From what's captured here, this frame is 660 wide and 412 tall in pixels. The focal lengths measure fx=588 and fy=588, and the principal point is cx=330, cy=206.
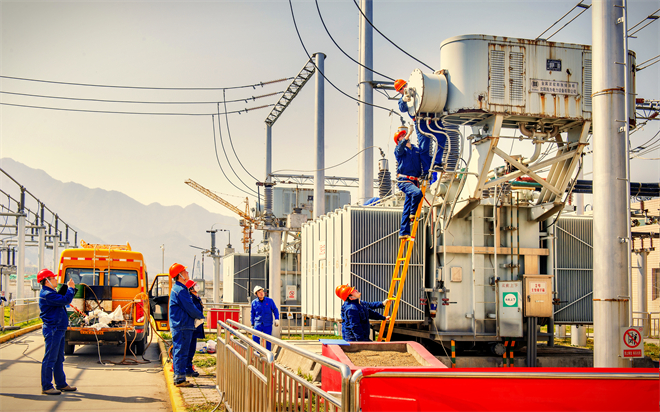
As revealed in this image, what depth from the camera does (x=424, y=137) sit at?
517 inches

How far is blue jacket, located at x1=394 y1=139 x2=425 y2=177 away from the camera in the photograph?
43.7 ft

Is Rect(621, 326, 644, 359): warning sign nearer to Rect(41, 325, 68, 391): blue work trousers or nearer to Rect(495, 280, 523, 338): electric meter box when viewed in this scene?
Rect(495, 280, 523, 338): electric meter box

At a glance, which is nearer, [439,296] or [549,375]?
[549,375]

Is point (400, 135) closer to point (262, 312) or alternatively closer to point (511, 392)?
point (262, 312)

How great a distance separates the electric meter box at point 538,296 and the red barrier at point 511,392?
7.66 metres

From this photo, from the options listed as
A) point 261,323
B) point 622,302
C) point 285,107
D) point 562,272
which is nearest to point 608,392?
point 622,302

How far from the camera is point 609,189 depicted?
8711 mm

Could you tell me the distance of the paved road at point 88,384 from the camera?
934 centimetres

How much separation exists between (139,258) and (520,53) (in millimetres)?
11122

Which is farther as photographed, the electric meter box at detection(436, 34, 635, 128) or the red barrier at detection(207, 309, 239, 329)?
the red barrier at detection(207, 309, 239, 329)

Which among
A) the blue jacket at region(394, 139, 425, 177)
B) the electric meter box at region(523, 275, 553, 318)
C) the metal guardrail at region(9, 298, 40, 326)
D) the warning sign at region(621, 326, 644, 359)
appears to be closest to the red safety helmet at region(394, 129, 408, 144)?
the blue jacket at region(394, 139, 425, 177)

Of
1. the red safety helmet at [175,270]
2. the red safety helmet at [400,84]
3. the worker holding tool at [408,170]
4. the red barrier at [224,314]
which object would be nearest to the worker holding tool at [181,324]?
the red safety helmet at [175,270]

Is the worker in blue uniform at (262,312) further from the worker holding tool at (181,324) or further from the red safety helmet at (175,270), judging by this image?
the worker holding tool at (181,324)

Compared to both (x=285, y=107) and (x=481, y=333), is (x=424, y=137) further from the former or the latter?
(x=285, y=107)
